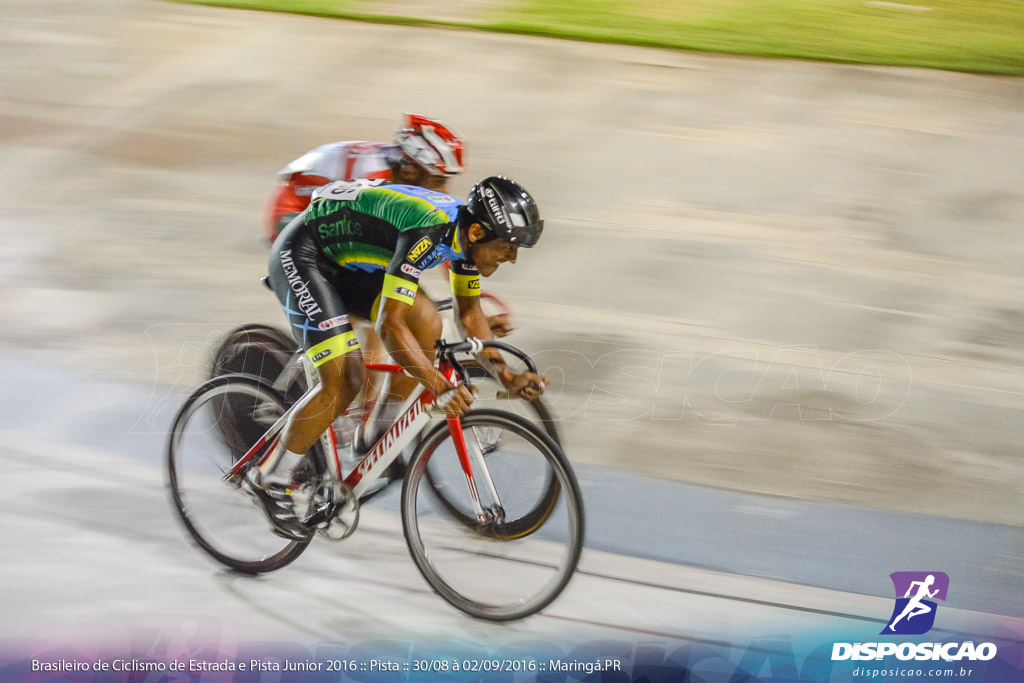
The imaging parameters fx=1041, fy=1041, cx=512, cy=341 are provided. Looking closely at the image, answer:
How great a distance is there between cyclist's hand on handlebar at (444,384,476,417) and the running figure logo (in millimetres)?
1705

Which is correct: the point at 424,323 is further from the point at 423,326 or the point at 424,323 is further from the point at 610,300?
the point at 610,300

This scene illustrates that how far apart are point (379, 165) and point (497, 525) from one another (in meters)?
1.61

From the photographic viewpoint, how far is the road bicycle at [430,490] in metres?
3.46

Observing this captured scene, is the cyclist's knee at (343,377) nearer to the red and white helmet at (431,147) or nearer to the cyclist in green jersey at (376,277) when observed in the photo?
the cyclist in green jersey at (376,277)

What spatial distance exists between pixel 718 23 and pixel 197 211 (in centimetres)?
532

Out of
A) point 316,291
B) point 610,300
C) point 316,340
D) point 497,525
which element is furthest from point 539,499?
point 610,300

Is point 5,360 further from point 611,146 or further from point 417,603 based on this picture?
point 611,146

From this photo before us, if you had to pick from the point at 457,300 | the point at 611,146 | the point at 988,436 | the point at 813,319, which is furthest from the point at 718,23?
the point at 457,300

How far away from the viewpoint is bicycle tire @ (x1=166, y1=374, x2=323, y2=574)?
147 inches

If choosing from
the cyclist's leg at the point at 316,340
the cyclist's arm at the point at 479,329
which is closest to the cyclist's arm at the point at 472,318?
the cyclist's arm at the point at 479,329

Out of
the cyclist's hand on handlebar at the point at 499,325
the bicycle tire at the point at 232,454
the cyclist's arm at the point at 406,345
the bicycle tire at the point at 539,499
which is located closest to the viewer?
the cyclist's arm at the point at 406,345

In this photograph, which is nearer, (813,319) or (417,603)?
(417,603)

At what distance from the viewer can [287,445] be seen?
361 cm

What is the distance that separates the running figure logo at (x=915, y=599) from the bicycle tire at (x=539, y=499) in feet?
4.17
